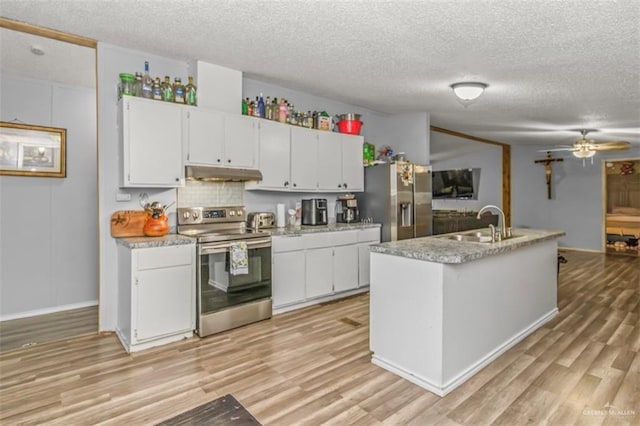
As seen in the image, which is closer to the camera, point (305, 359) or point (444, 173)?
point (305, 359)

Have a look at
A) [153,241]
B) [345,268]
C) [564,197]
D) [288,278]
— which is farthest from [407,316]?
[564,197]

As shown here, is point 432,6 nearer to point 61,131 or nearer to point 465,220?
point 61,131

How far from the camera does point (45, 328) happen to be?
11.1ft

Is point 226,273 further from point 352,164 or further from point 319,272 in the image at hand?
point 352,164

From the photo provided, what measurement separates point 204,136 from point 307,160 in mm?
1318

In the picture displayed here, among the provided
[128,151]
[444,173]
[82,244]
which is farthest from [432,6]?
[444,173]

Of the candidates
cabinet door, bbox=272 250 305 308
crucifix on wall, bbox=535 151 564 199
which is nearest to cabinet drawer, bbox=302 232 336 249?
cabinet door, bbox=272 250 305 308

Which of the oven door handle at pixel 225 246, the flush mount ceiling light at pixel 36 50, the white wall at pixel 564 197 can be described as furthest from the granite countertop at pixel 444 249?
the white wall at pixel 564 197

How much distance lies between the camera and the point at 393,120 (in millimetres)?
5691

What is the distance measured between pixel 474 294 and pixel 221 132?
2.70m

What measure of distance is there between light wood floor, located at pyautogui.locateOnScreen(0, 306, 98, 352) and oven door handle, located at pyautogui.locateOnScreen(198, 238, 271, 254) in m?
1.34

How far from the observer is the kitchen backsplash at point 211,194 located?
3.62m

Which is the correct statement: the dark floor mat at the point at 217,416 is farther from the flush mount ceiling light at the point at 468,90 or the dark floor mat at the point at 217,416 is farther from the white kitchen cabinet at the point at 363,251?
the flush mount ceiling light at the point at 468,90

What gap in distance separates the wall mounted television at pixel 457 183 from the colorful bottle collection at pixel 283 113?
6254 millimetres
